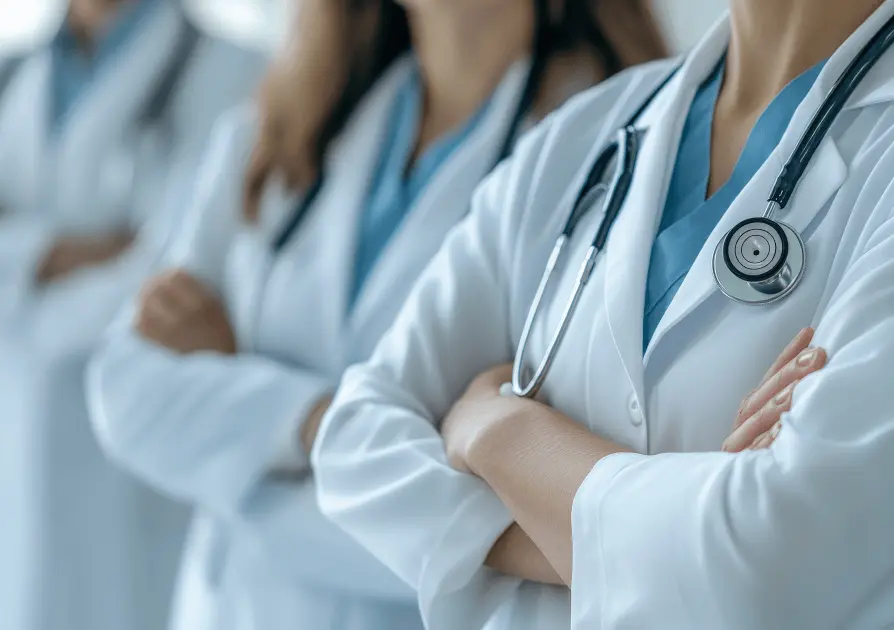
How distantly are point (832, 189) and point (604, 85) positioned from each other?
1.17ft

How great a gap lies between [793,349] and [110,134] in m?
1.57

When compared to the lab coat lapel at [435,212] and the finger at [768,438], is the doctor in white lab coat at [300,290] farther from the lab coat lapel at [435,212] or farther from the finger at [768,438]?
the finger at [768,438]

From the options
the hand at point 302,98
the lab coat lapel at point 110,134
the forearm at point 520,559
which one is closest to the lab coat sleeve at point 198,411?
the hand at point 302,98

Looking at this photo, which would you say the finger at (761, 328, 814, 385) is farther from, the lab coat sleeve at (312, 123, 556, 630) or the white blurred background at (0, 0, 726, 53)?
the white blurred background at (0, 0, 726, 53)

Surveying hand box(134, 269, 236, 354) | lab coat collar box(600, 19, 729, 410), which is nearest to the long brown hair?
hand box(134, 269, 236, 354)

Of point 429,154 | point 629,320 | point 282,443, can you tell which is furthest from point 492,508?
point 429,154

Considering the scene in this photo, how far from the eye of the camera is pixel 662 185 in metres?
0.84

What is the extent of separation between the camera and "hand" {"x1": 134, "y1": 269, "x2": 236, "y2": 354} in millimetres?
1358

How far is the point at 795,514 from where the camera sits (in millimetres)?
614

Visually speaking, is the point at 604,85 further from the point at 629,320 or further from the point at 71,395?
the point at 71,395

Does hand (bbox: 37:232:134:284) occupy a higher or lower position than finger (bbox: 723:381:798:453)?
lower

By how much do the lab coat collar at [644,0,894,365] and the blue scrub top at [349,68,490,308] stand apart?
57cm

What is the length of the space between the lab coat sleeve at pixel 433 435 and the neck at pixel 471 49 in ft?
1.11

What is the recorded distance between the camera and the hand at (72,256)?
1.89m
